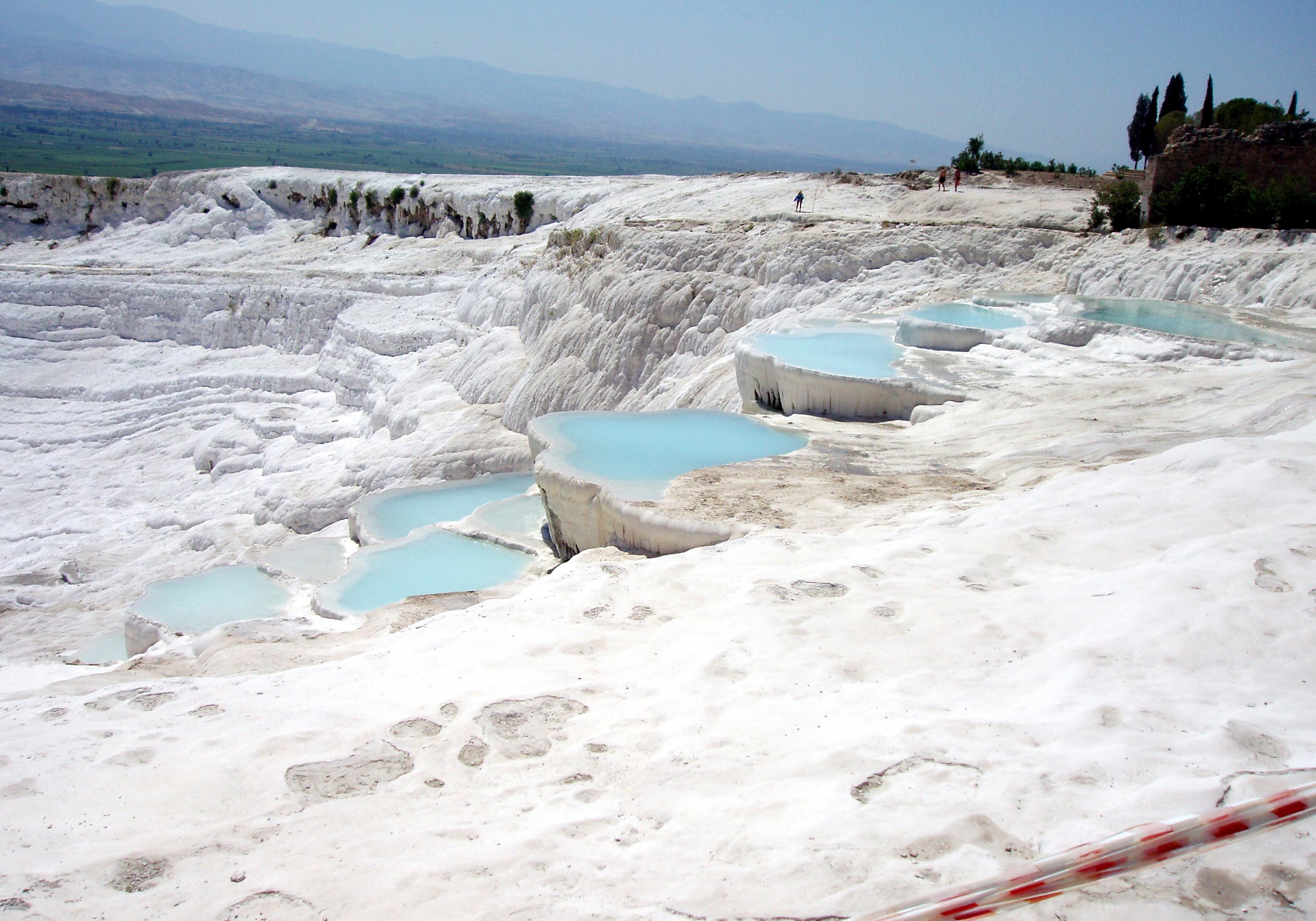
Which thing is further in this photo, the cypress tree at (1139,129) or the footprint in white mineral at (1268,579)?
the cypress tree at (1139,129)

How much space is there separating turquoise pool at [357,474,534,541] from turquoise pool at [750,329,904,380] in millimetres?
2961

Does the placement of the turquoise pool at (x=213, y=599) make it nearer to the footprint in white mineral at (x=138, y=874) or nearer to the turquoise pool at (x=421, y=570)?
the turquoise pool at (x=421, y=570)

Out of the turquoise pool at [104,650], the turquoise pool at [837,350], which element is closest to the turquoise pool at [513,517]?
the turquoise pool at [837,350]

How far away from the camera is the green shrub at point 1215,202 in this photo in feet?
38.2

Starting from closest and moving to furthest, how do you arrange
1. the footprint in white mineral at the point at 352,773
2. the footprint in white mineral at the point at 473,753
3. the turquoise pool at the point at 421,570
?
the footprint in white mineral at the point at 352,773
the footprint in white mineral at the point at 473,753
the turquoise pool at the point at 421,570

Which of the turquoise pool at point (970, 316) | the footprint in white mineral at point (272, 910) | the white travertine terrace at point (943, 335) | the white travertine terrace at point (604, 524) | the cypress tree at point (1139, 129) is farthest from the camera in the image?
the cypress tree at point (1139, 129)

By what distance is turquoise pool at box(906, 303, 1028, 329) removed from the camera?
32.7 ft

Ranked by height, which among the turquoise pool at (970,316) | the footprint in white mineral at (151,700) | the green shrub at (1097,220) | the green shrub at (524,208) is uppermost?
the green shrub at (524,208)

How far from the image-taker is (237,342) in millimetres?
21219

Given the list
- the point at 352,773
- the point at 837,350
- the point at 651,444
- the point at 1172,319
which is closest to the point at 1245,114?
the point at 1172,319

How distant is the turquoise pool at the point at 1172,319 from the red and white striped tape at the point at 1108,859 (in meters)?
7.13

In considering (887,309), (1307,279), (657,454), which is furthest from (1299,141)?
(657,454)

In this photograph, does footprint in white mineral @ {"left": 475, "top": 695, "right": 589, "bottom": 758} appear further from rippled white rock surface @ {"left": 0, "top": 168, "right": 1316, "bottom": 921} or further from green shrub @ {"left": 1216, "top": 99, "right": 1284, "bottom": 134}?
green shrub @ {"left": 1216, "top": 99, "right": 1284, "bottom": 134}

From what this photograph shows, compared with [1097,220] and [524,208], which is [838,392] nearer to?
[1097,220]
